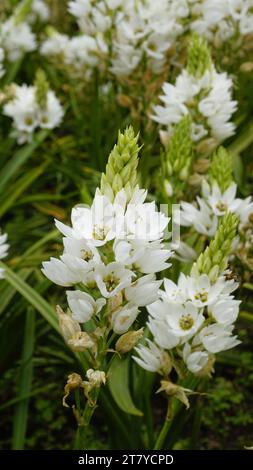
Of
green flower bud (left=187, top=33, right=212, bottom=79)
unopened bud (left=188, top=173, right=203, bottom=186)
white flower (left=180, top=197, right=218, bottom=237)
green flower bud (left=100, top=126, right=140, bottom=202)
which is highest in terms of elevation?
green flower bud (left=187, top=33, right=212, bottom=79)

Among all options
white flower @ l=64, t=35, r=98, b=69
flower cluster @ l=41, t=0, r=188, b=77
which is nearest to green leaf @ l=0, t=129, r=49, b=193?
white flower @ l=64, t=35, r=98, b=69

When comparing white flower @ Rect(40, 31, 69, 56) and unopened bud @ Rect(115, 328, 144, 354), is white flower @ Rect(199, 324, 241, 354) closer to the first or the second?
unopened bud @ Rect(115, 328, 144, 354)

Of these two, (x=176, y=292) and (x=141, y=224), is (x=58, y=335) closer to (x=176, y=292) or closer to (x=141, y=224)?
(x=176, y=292)

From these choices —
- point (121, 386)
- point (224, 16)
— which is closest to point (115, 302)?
point (121, 386)
